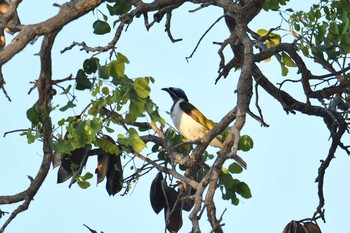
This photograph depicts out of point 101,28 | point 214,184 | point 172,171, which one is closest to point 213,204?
point 214,184

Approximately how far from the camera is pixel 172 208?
6754 millimetres

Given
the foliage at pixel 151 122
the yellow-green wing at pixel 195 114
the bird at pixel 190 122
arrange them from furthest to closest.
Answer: the yellow-green wing at pixel 195 114 < the bird at pixel 190 122 < the foliage at pixel 151 122

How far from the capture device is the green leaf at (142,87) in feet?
20.7

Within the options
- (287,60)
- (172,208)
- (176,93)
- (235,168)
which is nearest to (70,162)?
(172,208)

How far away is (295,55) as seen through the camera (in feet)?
25.4

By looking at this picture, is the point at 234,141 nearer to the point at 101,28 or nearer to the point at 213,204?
the point at 213,204

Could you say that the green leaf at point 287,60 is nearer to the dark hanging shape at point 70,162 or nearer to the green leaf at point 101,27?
the green leaf at point 101,27

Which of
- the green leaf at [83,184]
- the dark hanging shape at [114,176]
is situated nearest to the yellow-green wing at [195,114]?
the dark hanging shape at [114,176]

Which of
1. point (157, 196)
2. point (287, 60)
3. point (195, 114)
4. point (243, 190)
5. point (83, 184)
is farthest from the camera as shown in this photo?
point (195, 114)

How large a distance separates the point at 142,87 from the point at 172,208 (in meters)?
0.88

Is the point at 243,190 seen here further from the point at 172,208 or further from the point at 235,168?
the point at 172,208

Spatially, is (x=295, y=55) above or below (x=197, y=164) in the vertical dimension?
above

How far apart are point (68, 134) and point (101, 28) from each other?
34.6 inches

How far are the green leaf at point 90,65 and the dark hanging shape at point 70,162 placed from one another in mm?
544
